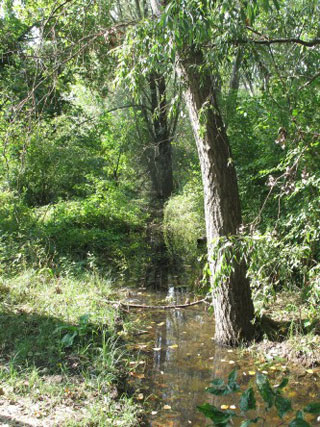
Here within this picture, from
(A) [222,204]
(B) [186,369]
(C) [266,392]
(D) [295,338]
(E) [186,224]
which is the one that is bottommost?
(B) [186,369]

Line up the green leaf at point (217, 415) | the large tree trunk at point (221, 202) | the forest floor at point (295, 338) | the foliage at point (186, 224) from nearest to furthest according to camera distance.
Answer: the green leaf at point (217, 415)
the forest floor at point (295, 338)
the large tree trunk at point (221, 202)
the foliage at point (186, 224)

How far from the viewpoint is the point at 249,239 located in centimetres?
334

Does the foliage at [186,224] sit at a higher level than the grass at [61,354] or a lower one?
higher

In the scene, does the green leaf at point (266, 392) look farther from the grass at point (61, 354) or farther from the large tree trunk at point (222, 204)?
the large tree trunk at point (222, 204)

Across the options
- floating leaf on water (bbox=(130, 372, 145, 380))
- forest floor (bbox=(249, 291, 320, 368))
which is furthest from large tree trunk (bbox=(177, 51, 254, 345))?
floating leaf on water (bbox=(130, 372, 145, 380))

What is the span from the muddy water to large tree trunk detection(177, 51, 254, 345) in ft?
1.23

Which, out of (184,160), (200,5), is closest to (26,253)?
(200,5)

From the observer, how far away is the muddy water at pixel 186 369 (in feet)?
12.2

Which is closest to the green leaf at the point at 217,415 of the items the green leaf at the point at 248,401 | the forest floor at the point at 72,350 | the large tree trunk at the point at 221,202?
the green leaf at the point at 248,401

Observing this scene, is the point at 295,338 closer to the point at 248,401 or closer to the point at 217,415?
the point at 248,401

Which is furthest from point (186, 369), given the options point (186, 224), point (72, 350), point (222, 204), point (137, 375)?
point (186, 224)

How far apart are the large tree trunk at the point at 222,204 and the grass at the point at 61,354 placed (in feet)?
4.53

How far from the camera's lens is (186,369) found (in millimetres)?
4484

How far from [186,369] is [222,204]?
6.41 ft
